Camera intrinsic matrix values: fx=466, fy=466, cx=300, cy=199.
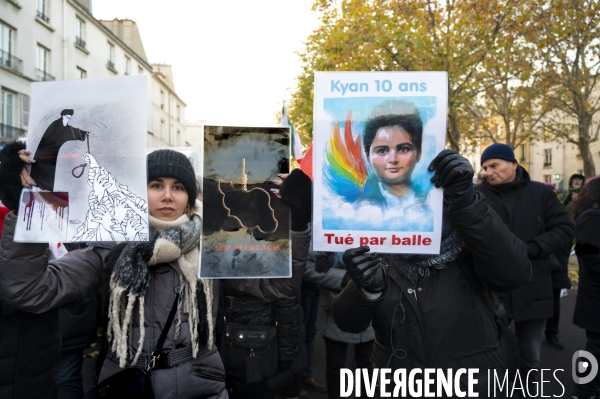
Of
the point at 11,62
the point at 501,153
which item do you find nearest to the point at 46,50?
the point at 11,62

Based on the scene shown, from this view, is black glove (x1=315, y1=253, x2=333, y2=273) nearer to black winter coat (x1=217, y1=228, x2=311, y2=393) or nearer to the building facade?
black winter coat (x1=217, y1=228, x2=311, y2=393)

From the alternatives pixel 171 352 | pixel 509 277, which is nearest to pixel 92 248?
pixel 171 352

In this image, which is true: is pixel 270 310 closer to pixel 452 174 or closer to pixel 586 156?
pixel 452 174

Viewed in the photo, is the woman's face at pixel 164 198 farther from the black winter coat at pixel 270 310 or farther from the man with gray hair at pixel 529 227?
the man with gray hair at pixel 529 227

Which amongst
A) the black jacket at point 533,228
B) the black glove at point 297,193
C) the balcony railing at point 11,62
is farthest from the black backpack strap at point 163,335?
the balcony railing at point 11,62

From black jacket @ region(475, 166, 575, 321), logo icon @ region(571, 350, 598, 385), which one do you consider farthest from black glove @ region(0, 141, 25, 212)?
logo icon @ region(571, 350, 598, 385)

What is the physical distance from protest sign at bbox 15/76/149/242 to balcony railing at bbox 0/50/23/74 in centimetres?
1996

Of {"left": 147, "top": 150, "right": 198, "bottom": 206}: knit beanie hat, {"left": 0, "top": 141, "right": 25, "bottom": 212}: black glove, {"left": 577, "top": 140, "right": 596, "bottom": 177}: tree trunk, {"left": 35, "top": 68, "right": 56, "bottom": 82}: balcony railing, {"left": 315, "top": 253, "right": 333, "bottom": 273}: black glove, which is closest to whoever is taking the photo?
{"left": 0, "top": 141, "right": 25, "bottom": 212}: black glove

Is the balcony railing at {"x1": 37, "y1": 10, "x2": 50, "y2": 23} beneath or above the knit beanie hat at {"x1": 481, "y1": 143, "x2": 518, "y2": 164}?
above

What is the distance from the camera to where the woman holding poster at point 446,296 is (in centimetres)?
178

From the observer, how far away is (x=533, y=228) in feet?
12.0

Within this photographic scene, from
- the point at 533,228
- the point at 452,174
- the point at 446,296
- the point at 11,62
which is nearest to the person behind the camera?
the point at 452,174

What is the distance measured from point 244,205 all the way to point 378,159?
0.59m

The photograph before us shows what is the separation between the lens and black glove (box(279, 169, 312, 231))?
1.97m
